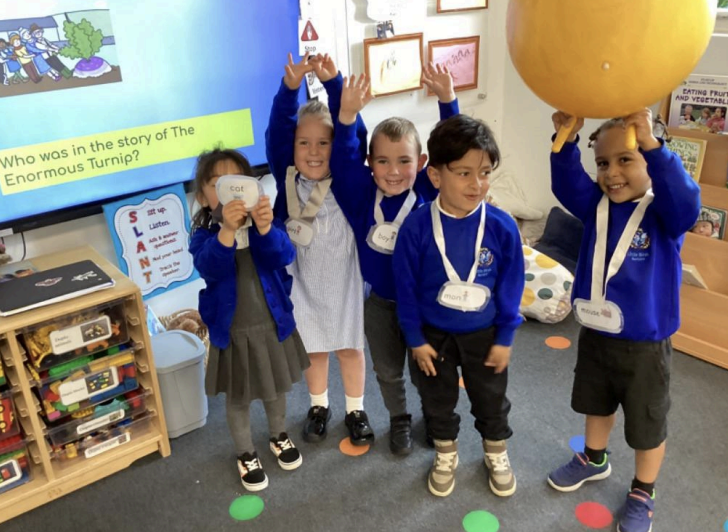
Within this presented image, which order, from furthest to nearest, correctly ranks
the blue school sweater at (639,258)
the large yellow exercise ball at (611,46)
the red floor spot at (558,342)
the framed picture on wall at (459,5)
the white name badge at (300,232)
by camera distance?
1. the framed picture on wall at (459,5)
2. the red floor spot at (558,342)
3. the white name badge at (300,232)
4. the blue school sweater at (639,258)
5. the large yellow exercise ball at (611,46)

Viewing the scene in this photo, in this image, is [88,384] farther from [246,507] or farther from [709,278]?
[709,278]

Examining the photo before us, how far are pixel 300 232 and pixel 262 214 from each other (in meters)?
0.28

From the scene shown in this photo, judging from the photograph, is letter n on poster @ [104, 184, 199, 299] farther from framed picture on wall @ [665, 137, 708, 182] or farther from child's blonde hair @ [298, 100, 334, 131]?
framed picture on wall @ [665, 137, 708, 182]

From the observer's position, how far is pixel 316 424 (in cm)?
202

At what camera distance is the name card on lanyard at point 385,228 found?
167 cm

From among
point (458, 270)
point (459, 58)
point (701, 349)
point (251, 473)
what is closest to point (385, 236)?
point (458, 270)

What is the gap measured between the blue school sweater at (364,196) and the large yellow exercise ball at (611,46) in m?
0.60

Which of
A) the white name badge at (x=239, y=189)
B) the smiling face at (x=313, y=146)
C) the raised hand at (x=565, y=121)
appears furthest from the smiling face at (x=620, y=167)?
the white name badge at (x=239, y=189)

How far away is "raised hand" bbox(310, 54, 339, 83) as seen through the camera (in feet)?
5.33

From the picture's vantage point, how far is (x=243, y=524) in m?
1.70

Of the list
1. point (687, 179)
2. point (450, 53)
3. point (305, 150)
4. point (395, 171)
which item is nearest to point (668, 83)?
point (687, 179)

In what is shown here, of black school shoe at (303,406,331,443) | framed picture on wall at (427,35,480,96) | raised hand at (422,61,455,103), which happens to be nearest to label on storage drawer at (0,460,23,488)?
black school shoe at (303,406,331,443)

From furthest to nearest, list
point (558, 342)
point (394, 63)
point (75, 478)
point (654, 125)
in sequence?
point (394, 63) → point (558, 342) → point (75, 478) → point (654, 125)

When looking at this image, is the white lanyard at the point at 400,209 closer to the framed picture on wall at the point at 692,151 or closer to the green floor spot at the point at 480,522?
the green floor spot at the point at 480,522
